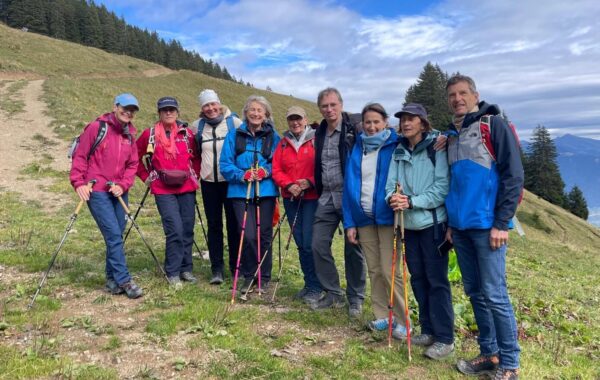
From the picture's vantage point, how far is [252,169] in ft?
25.3

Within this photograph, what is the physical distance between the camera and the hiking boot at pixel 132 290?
24.8 feet

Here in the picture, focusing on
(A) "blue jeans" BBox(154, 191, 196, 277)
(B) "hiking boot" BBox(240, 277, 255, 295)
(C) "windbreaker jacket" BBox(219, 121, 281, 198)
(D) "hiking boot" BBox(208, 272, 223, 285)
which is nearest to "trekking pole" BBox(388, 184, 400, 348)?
(C) "windbreaker jacket" BBox(219, 121, 281, 198)

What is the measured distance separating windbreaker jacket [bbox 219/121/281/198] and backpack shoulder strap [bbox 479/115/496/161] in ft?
12.0

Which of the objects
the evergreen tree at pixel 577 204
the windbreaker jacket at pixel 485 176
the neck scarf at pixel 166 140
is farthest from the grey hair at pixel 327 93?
the evergreen tree at pixel 577 204

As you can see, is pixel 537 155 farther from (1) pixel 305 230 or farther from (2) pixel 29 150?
(1) pixel 305 230

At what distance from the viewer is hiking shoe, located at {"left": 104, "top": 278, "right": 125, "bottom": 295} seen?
7762mm

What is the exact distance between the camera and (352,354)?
237 inches

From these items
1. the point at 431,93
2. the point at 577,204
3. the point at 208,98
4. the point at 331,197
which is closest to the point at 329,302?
the point at 331,197

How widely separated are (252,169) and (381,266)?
8.88 feet

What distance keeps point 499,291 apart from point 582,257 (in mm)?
25408

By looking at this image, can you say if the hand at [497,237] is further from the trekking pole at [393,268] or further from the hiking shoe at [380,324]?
the hiking shoe at [380,324]

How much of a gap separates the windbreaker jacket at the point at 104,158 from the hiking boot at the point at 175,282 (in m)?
1.83

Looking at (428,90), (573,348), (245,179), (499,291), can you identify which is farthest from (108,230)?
(428,90)

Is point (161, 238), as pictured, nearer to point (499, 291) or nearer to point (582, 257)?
point (499, 291)
